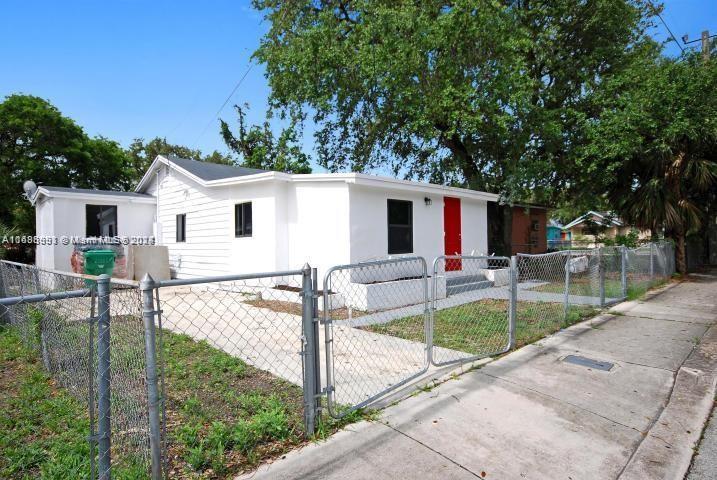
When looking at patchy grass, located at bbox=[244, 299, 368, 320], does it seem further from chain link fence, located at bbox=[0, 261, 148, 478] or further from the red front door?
the red front door

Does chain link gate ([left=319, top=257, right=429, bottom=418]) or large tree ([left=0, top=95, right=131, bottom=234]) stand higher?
large tree ([left=0, top=95, right=131, bottom=234])

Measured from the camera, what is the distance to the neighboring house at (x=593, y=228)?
86.1 feet

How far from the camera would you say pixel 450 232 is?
481 inches

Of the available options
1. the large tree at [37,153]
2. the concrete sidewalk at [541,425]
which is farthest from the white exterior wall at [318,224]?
the large tree at [37,153]

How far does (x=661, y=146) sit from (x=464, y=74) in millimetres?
6489

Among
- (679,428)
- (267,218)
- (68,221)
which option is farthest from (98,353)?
(68,221)

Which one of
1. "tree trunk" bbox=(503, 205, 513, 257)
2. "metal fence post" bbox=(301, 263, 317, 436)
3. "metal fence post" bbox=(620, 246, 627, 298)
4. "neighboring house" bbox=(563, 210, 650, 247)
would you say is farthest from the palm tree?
"metal fence post" bbox=(301, 263, 317, 436)

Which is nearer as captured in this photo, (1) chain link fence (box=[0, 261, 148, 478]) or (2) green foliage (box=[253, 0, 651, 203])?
(1) chain link fence (box=[0, 261, 148, 478])

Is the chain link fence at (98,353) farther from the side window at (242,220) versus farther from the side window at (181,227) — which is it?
the side window at (181,227)

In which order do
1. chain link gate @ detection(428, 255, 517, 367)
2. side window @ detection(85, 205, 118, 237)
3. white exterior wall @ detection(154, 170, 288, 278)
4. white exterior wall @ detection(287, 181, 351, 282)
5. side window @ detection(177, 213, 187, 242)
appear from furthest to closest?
1. side window @ detection(85, 205, 118, 237)
2. side window @ detection(177, 213, 187, 242)
3. white exterior wall @ detection(154, 170, 288, 278)
4. white exterior wall @ detection(287, 181, 351, 282)
5. chain link gate @ detection(428, 255, 517, 367)

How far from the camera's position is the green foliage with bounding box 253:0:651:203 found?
40.7 ft

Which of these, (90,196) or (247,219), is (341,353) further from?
(90,196)

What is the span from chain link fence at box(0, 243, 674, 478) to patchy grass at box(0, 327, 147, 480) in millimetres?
103

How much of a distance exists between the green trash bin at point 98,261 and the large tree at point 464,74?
8.29 m
